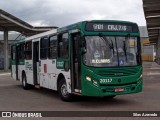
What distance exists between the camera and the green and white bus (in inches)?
458

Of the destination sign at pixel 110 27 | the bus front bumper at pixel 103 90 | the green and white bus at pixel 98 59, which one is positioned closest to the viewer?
the bus front bumper at pixel 103 90

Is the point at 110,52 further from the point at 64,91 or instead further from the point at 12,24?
the point at 12,24

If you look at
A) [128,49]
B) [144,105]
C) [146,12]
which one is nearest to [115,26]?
[128,49]

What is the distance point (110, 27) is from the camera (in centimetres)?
1216

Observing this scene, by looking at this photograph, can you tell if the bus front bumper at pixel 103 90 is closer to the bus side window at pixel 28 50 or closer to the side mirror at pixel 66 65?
the side mirror at pixel 66 65

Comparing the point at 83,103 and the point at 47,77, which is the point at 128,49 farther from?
the point at 47,77

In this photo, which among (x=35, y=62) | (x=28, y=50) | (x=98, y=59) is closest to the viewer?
(x=98, y=59)

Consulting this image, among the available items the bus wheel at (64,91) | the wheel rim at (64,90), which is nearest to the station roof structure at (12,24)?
the bus wheel at (64,91)

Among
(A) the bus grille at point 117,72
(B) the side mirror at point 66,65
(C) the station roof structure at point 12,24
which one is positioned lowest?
(A) the bus grille at point 117,72

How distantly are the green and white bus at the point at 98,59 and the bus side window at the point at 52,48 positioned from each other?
0.94 ft

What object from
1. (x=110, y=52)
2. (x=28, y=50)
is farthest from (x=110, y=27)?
(x=28, y=50)

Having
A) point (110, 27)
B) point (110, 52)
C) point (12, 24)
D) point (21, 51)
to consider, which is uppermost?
point (12, 24)

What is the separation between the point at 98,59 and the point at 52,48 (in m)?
3.26

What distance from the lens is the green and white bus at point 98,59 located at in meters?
11.6
